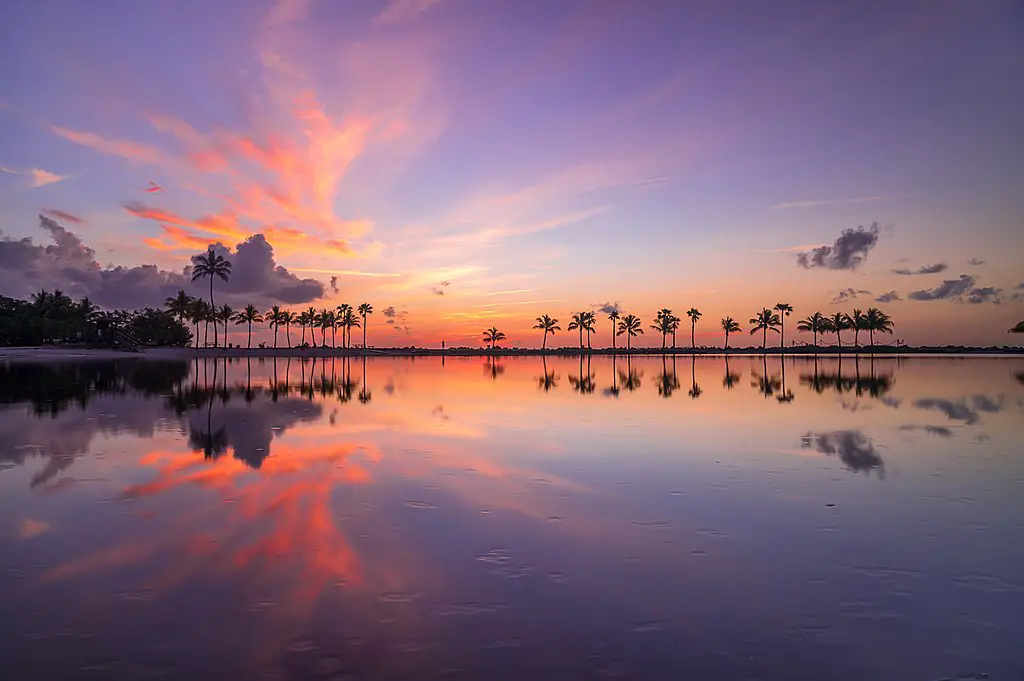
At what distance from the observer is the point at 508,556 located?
24.8 feet

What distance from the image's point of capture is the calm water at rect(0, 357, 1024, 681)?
5.20 metres

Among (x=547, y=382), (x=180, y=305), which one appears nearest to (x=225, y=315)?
(x=180, y=305)

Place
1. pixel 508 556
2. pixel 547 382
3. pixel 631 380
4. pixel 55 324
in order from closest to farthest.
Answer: pixel 508 556 → pixel 547 382 → pixel 631 380 → pixel 55 324

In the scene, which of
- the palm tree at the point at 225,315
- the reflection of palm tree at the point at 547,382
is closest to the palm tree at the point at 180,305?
the palm tree at the point at 225,315

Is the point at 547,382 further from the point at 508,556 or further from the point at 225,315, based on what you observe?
the point at 225,315

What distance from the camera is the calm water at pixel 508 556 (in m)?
5.20

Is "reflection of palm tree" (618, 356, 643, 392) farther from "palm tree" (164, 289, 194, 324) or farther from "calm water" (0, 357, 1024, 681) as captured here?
"palm tree" (164, 289, 194, 324)

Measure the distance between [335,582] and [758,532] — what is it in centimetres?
572

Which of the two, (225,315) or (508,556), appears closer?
(508,556)

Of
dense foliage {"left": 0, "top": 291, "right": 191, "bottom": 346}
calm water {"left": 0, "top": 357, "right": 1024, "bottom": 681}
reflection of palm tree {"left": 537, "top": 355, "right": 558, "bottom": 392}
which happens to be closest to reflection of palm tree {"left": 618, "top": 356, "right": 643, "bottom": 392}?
reflection of palm tree {"left": 537, "top": 355, "right": 558, "bottom": 392}

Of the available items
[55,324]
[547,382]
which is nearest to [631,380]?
[547,382]

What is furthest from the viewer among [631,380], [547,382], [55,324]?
[55,324]

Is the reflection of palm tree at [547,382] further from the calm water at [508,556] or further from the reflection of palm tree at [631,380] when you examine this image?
the calm water at [508,556]

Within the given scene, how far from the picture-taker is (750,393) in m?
32.7
